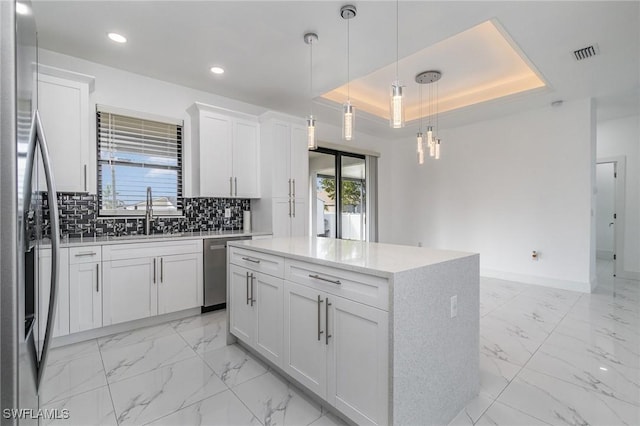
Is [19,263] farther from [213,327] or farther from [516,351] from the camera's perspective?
[516,351]

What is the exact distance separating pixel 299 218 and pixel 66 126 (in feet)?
8.79

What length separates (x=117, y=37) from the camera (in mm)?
2650

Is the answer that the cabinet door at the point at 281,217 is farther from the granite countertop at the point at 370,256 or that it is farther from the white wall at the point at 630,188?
the white wall at the point at 630,188

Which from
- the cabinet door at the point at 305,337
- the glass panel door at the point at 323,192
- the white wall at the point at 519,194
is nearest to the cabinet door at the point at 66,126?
the cabinet door at the point at 305,337

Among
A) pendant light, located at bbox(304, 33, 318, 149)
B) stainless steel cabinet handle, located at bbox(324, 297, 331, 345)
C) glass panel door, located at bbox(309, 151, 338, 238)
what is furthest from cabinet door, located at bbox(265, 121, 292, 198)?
stainless steel cabinet handle, located at bbox(324, 297, 331, 345)

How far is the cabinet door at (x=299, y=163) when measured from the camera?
4172mm

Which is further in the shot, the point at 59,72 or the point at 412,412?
the point at 59,72

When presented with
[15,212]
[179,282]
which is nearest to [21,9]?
[15,212]

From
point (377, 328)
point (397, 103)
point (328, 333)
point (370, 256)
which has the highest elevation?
point (397, 103)

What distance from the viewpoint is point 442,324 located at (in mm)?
1581

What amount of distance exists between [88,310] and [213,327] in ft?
3.58

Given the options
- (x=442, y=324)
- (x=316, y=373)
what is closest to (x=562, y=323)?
(x=442, y=324)

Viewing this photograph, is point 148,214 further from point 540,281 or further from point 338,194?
point 540,281

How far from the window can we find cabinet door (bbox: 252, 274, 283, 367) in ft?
6.84
